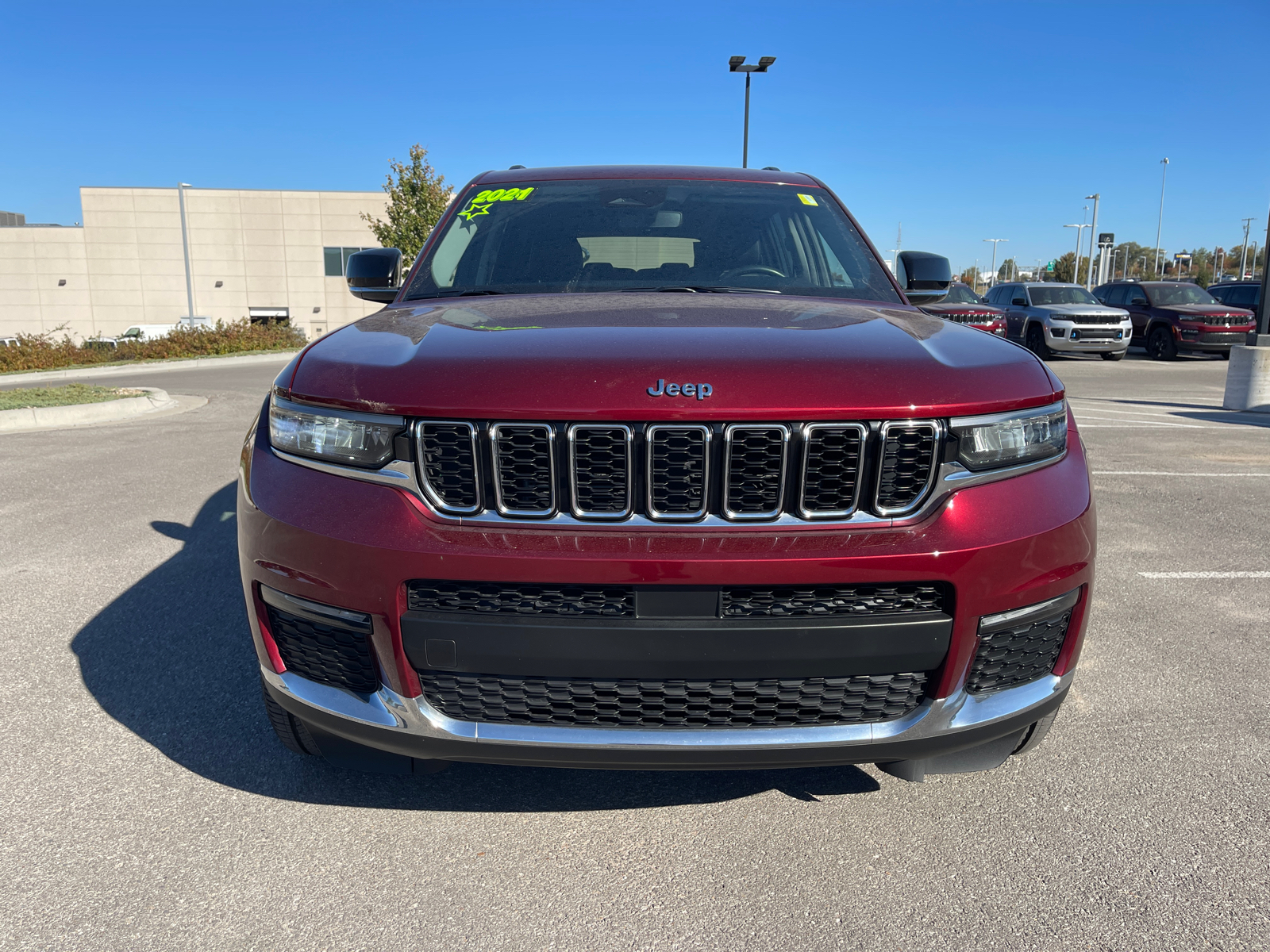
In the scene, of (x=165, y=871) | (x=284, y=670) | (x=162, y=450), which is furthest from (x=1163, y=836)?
(x=162, y=450)

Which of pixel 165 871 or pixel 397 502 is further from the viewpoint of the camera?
pixel 165 871

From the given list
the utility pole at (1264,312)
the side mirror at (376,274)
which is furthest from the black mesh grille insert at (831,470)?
the utility pole at (1264,312)

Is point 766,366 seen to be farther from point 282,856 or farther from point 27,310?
point 27,310

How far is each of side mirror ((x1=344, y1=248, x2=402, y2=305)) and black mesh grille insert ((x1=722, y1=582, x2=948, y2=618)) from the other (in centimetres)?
219

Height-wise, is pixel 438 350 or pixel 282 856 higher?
pixel 438 350

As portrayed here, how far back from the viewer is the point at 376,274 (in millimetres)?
3621

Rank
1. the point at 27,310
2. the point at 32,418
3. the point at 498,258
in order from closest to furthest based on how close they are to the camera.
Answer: the point at 498,258, the point at 32,418, the point at 27,310

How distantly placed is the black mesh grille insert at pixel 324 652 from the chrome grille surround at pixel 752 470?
881 millimetres

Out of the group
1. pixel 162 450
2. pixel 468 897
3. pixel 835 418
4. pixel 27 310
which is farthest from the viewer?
pixel 27 310

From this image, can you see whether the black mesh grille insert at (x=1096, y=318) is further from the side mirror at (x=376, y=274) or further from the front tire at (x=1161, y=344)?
the side mirror at (x=376, y=274)

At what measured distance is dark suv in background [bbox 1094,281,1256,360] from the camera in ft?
68.5

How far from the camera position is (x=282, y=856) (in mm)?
2326

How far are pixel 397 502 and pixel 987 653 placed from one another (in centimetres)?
137

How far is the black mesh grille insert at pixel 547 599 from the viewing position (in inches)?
77.9
